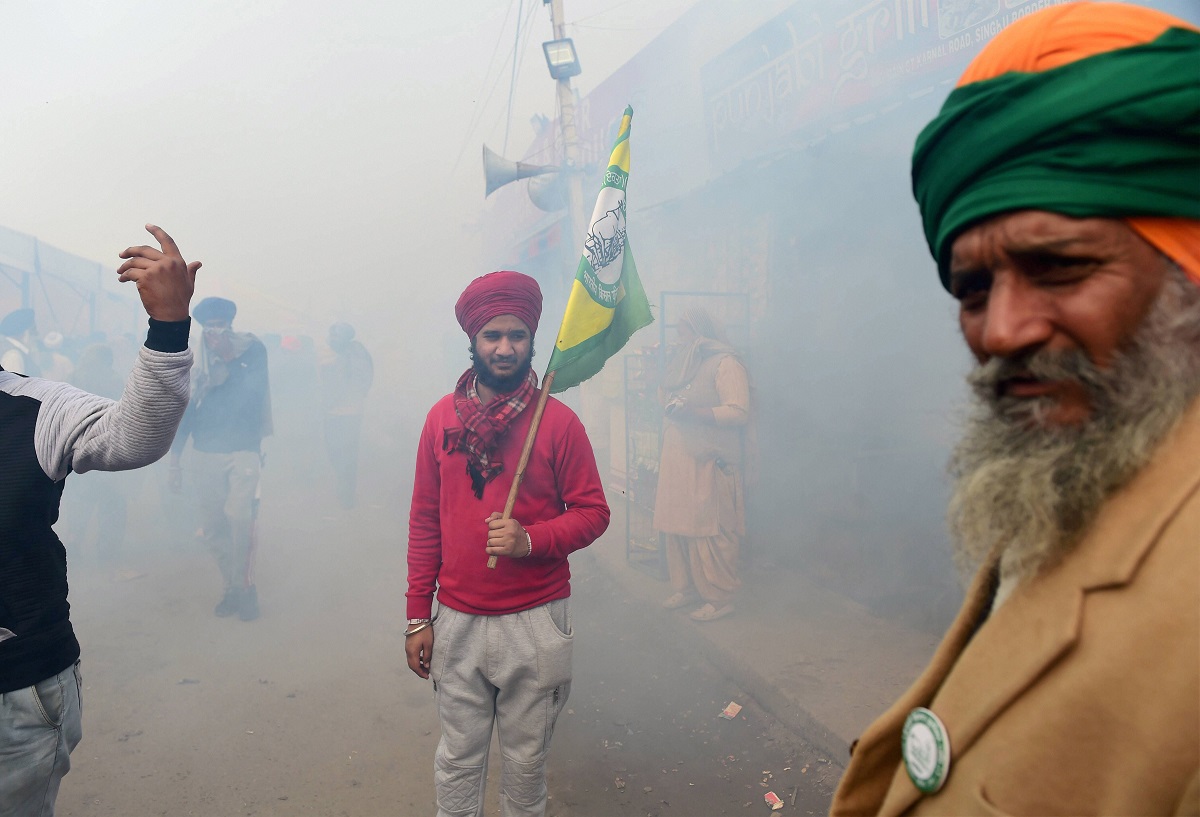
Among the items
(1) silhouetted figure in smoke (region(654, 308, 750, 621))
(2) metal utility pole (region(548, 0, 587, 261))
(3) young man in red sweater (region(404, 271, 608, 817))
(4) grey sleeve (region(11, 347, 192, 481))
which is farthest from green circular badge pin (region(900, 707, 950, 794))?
(2) metal utility pole (region(548, 0, 587, 261))

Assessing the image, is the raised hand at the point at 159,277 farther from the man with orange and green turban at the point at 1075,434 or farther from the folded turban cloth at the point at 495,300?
the man with orange and green turban at the point at 1075,434

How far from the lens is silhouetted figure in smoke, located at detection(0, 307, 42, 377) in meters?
7.71

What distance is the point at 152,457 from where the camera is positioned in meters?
2.00

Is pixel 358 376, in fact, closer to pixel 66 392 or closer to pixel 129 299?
pixel 66 392

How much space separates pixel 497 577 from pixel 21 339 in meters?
8.30

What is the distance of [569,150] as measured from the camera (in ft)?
25.3

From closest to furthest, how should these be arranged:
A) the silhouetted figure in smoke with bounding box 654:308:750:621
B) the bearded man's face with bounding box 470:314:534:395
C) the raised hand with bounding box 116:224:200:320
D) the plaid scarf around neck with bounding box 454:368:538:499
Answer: the raised hand with bounding box 116:224:200:320 < the plaid scarf around neck with bounding box 454:368:538:499 < the bearded man's face with bounding box 470:314:534:395 < the silhouetted figure in smoke with bounding box 654:308:750:621

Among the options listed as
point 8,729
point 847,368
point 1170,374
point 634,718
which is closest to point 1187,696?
point 1170,374

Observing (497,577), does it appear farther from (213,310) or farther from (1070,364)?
(213,310)

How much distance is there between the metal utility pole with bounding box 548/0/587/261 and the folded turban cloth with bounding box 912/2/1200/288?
21.8 feet

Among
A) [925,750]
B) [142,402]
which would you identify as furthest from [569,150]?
[925,750]

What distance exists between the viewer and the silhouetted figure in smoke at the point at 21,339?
771 centimetres

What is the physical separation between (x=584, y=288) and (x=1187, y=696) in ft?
7.42

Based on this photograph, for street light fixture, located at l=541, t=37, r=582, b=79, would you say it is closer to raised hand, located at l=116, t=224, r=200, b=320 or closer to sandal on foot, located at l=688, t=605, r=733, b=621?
sandal on foot, located at l=688, t=605, r=733, b=621
